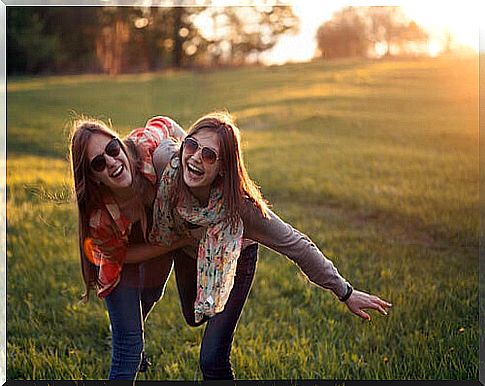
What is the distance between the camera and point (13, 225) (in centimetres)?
549

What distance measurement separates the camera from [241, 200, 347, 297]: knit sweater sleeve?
2.57 meters

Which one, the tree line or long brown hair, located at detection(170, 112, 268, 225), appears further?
the tree line

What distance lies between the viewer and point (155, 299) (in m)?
2.91

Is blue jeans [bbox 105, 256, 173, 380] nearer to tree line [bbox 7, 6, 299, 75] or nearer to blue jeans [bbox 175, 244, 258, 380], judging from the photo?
blue jeans [bbox 175, 244, 258, 380]

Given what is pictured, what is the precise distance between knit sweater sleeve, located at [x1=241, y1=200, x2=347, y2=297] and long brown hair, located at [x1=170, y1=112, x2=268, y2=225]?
31 mm

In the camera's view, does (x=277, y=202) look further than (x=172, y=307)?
Yes

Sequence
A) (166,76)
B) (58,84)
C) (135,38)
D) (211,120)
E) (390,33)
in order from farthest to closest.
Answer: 1. (58,84)
2. (166,76)
3. (135,38)
4. (390,33)
5. (211,120)

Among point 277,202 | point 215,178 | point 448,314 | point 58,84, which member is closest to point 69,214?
point 277,202

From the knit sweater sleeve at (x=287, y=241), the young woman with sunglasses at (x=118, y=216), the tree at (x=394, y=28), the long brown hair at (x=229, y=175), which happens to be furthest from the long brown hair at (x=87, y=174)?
the tree at (x=394, y=28)

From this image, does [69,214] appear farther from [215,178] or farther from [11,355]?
[215,178]

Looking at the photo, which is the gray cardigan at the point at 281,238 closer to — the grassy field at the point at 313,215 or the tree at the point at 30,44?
the grassy field at the point at 313,215

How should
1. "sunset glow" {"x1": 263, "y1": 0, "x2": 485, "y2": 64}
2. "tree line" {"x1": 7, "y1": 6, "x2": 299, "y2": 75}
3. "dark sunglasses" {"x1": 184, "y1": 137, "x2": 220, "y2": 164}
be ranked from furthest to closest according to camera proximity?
1. "tree line" {"x1": 7, "y1": 6, "x2": 299, "y2": 75}
2. "sunset glow" {"x1": 263, "y1": 0, "x2": 485, "y2": 64}
3. "dark sunglasses" {"x1": 184, "y1": 137, "x2": 220, "y2": 164}

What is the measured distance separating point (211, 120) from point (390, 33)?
3.07m

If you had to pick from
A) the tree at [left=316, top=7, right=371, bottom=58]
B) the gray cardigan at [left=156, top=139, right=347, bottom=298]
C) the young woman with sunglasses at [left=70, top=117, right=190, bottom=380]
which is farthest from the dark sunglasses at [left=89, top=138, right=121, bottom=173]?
the tree at [left=316, top=7, right=371, bottom=58]
